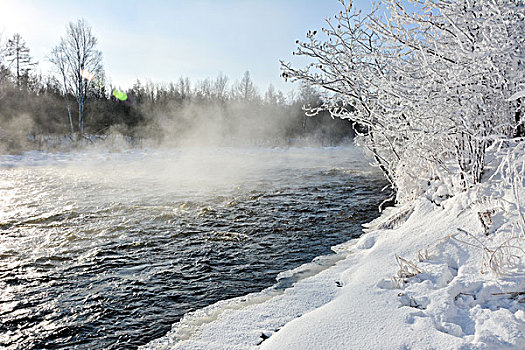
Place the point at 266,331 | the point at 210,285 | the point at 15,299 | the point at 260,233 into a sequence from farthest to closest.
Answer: the point at 260,233, the point at 210,285, the point at 15,299, the point at 266,331

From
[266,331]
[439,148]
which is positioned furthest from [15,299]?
[439,148]

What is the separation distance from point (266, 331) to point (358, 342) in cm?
66

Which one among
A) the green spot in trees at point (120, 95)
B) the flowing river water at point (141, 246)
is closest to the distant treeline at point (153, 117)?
the green spot in trees at point (120, 95)

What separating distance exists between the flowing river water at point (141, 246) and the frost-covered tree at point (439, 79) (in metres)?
1.70

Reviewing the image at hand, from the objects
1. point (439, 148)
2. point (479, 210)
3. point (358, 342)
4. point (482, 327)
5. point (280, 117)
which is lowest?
point (358, 342)

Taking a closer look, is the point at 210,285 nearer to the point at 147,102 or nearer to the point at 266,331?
the point at 266,331

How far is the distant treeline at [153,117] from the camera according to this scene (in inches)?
812

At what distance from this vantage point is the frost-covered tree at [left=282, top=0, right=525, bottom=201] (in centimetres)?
269

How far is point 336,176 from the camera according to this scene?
11.8 m

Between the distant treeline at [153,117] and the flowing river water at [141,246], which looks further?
the distant treeline at [153,117]

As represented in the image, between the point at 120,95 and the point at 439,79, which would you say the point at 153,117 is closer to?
the point at 120,95

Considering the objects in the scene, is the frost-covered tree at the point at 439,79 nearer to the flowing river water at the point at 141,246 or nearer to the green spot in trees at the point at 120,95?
the flowing river water at the point at 141,246

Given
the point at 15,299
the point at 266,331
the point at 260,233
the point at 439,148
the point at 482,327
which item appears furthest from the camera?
the point at 260,233

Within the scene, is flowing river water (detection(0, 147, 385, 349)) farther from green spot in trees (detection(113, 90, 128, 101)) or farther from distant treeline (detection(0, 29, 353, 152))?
green spot in trees (detection(113, 90, 128, 101))
